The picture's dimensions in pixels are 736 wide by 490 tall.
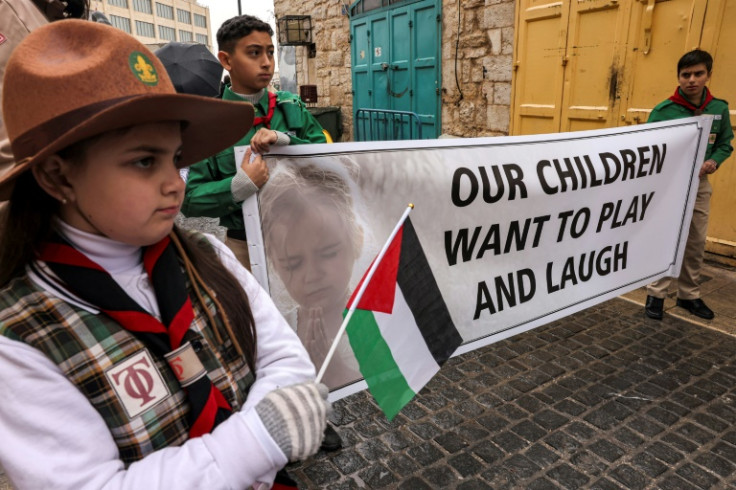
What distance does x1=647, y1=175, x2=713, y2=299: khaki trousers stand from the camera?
14.1 ft

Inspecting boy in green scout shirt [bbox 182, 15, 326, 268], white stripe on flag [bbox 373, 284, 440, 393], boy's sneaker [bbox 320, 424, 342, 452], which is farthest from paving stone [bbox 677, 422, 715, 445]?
boy in green scout shirt [bbox 182, 15, 326, 268]

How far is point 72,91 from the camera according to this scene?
973mm

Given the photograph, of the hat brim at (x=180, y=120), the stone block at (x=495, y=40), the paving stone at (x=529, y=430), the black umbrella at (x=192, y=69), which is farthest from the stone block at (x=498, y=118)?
the hat brim at (x=180, y=120)

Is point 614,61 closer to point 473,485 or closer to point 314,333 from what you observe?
point 473,485

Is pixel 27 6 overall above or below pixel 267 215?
above

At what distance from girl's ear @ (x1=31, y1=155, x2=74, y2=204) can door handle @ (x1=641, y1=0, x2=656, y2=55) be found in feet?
20.4

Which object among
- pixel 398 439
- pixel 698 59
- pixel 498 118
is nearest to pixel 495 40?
pixel 498 118

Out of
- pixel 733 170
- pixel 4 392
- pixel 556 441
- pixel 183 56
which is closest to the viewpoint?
pixel 4 392

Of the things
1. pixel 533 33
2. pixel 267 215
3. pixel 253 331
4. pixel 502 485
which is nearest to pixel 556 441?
A: pixel 502 485

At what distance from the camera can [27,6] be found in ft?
6.74

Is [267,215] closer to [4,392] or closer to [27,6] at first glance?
[27,6]

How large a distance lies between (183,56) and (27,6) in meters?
2.07

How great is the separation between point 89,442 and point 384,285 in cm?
110

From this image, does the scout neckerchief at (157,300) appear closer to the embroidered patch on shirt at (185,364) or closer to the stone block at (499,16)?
the embroidered patch on shirt at (185,364)
